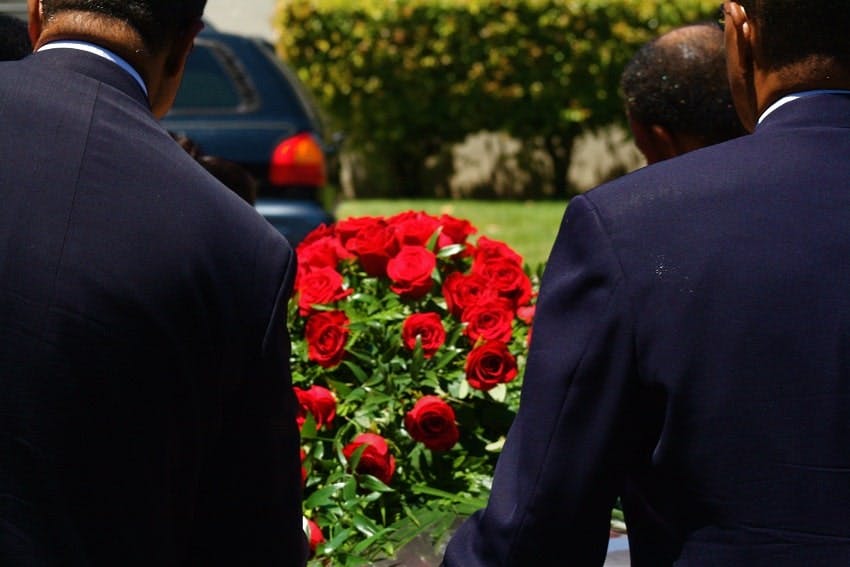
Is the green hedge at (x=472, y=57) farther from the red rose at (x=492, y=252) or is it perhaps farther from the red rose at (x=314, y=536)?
the red rose at (x=314, y=536)

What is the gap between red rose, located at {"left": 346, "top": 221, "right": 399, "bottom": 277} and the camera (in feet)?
11.3

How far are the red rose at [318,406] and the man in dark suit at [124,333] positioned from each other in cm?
124

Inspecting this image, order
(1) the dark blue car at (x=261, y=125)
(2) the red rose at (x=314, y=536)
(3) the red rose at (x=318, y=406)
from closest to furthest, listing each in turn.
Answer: (2) the red rose at (x=314, y=536) < (3) the red rose at (x=318, y=406) < (1) the dark blue car at (x=261, y=125)

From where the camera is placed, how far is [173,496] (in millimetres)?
1716

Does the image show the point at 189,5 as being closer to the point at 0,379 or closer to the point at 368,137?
the point at 0,379

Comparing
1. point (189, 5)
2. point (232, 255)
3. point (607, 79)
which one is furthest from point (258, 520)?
point (607, 79)

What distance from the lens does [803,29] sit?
177 cm

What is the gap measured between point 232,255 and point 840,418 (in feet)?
2.43

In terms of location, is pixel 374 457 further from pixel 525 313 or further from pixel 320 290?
pixel 525 313

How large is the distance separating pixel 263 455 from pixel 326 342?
141 centimetres

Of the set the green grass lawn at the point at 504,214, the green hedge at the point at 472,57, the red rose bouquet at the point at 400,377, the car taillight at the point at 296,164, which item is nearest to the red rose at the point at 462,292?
the red rose bouquet at the point at 400,377

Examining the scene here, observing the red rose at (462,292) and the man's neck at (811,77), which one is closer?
the man's neck at (811,77)

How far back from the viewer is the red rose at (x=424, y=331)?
3.19 m

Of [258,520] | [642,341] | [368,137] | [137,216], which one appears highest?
[137,216]
